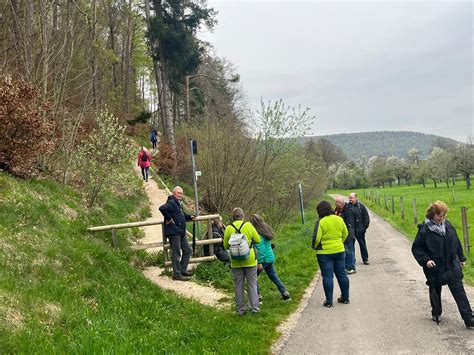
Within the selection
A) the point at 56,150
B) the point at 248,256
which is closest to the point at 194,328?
the point at 248,256

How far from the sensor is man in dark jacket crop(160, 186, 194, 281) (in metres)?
9.35

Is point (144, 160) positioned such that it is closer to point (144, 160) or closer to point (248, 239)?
point (144, 160)

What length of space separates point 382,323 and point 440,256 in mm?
1319

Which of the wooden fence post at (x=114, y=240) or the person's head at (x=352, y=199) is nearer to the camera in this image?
the wooden fence post at (x=114, y=240)

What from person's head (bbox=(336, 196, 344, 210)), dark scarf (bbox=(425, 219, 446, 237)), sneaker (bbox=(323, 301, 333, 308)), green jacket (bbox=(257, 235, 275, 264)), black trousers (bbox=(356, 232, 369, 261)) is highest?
person's head (bbox=(336, 196, 344, 210))

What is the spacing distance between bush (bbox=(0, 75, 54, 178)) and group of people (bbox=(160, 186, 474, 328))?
3.52 metres

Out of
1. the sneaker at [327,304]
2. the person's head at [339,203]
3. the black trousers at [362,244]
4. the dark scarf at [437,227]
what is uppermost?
the person's head at [339,203]

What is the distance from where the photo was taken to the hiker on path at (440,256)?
21.1 ft

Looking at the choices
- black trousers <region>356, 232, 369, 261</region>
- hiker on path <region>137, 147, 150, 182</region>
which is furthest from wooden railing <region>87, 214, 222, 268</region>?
hiker on path <region>137, 147, 150, 182</region>

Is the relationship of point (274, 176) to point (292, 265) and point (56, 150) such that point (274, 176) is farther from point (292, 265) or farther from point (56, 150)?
point (56, 150)

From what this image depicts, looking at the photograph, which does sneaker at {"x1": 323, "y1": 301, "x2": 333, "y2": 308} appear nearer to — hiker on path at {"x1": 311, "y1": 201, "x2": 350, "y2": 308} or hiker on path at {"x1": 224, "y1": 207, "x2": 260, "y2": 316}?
hiker on path at {"x1": 311, "y1": 201, "x2": 350, "y2": 308}

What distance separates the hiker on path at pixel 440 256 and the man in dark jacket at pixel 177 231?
4.76m

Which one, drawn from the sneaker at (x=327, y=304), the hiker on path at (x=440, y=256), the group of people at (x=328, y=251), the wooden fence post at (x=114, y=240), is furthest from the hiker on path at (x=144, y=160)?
the hiker on path at (x=440, y=256)

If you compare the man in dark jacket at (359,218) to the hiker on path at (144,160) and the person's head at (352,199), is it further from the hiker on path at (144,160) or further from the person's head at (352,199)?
the hiker on path at (144,160)
